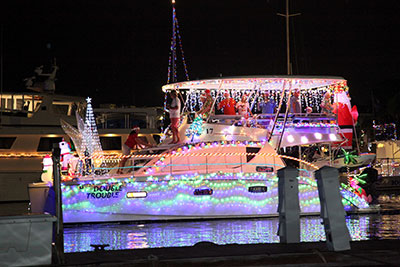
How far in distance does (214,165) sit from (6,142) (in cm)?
1706

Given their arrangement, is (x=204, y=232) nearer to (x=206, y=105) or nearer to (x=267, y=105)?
(x=206, y=105)

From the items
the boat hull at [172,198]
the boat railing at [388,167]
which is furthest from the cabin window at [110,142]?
the boat hull at [172,198]

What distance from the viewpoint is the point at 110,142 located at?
35.0 meters

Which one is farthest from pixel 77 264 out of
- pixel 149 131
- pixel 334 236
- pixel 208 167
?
pixel 149 131

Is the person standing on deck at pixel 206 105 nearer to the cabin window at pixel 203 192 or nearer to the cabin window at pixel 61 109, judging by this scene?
the cabin window at pixel 203 192

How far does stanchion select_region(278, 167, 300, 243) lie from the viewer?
10047mm

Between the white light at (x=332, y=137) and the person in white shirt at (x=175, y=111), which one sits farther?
the white light at (x=332, y=137)

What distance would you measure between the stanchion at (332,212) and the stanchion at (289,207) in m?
0.60

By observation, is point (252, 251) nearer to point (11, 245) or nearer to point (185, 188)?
point (11, 245)

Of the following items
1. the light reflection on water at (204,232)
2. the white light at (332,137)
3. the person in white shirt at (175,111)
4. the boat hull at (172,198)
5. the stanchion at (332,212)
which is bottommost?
the light reflection on water at (204,232)

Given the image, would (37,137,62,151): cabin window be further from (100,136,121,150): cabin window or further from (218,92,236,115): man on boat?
(218,92,236,115): man on boat

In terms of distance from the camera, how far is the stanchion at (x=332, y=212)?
9.23 meters

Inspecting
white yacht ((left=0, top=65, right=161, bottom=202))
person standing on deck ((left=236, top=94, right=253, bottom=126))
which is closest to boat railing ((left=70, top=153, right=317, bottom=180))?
person standing on deck ((left=236, top=94, right=253, bottom=126))

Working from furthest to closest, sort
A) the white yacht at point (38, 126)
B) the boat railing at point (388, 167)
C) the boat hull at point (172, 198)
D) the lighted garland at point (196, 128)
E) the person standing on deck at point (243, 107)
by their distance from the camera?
the boat railing at point (388, 167) < the white yacht at point (38, 126) < the person standing on deck at point (243, 107) < the lighted garland at point (196, 128) < the boat hull at point (172, 198)
